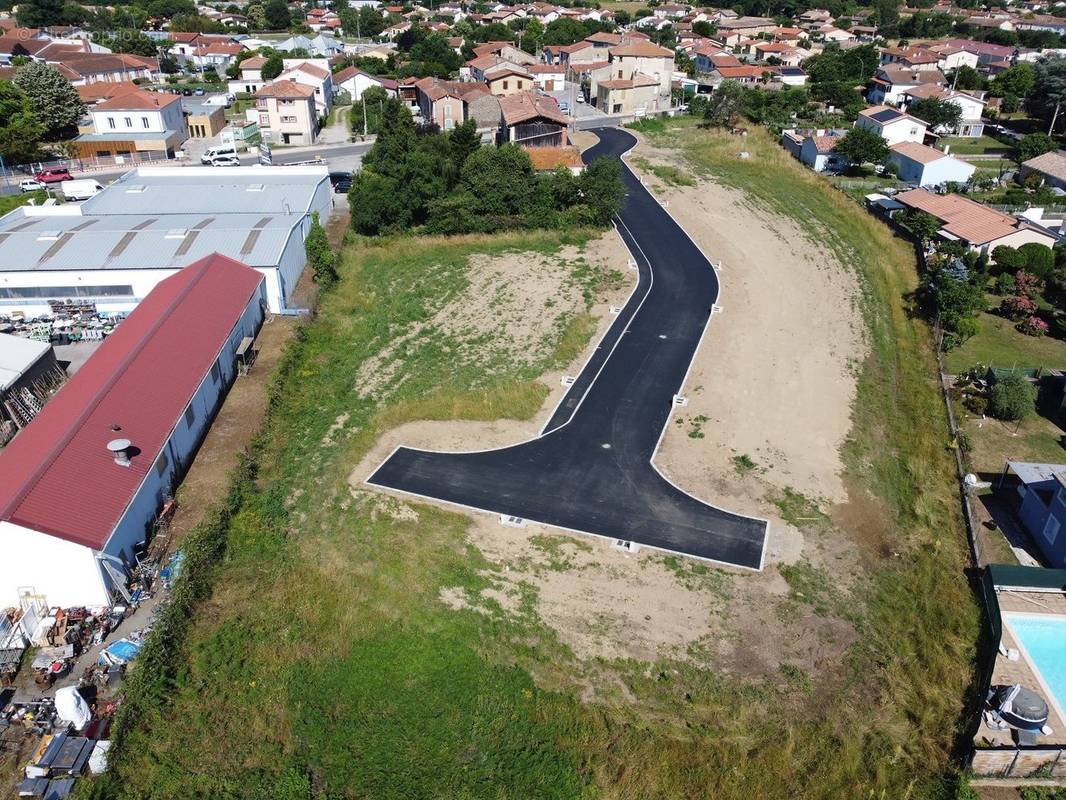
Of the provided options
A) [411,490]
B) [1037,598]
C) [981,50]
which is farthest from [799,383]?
[981,50]

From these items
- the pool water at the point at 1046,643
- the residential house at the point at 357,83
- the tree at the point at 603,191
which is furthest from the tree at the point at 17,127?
the pool water at the point at 1046,643

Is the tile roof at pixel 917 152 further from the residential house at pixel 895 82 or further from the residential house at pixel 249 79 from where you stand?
the residential house at pixel 249 79

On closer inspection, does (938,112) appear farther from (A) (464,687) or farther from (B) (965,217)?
(A) (464,687)

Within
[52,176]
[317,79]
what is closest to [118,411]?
[52,176]

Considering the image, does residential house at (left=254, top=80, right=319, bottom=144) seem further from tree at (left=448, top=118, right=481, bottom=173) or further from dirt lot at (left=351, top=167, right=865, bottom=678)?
dirt lot at (left=351, top=167, right=865, bottom=678)

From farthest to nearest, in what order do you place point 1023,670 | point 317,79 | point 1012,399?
point 317,79 < point 1012,399 < point 1023,670

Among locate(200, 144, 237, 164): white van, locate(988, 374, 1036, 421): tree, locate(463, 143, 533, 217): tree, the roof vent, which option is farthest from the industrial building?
locate(988, 374, 1036, 421): tree

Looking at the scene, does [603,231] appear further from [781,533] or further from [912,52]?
[912,52]
